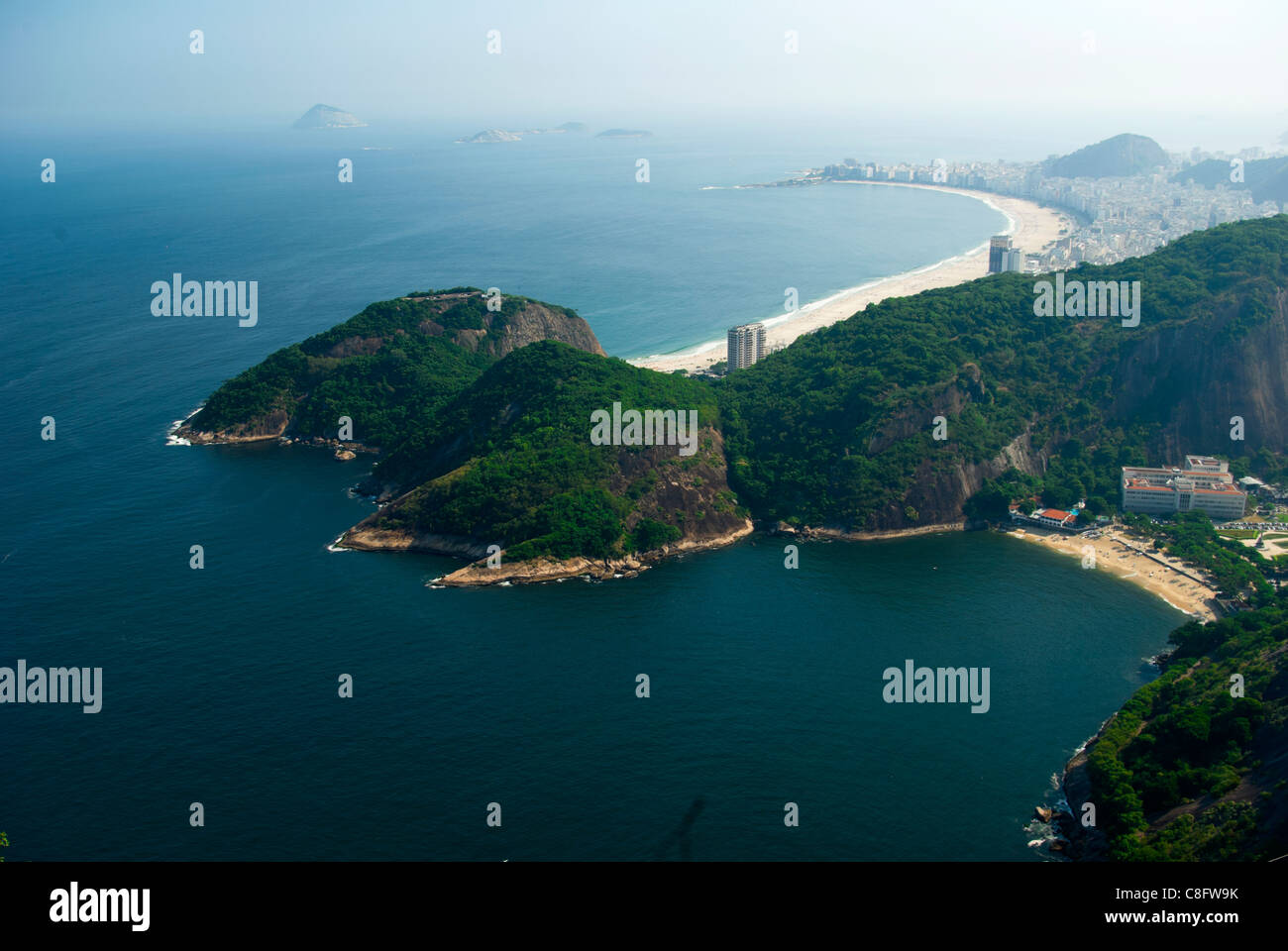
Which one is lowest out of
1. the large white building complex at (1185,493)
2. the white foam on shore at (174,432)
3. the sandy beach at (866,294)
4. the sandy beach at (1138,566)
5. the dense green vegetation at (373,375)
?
the sandy beach at (1138,566)

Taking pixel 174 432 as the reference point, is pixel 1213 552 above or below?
below

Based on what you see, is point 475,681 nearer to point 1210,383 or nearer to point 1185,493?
point 1185,493

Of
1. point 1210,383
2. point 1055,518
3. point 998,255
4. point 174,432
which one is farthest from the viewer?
point 998,255

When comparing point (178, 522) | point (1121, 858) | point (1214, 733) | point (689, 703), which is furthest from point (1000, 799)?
point (178, 522)

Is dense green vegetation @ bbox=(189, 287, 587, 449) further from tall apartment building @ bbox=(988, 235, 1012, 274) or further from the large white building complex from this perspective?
tall apartment building @ bbox=(988, 235, 1012, 274)

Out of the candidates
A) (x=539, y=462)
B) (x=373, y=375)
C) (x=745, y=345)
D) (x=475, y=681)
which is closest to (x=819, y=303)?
(x=745, y=345)

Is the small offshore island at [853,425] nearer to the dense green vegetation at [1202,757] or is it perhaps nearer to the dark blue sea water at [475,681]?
the dense green vegetation at [1202,757]

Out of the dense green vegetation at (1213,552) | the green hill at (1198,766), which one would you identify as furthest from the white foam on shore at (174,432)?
the dense green vegetation at (1213,552)
